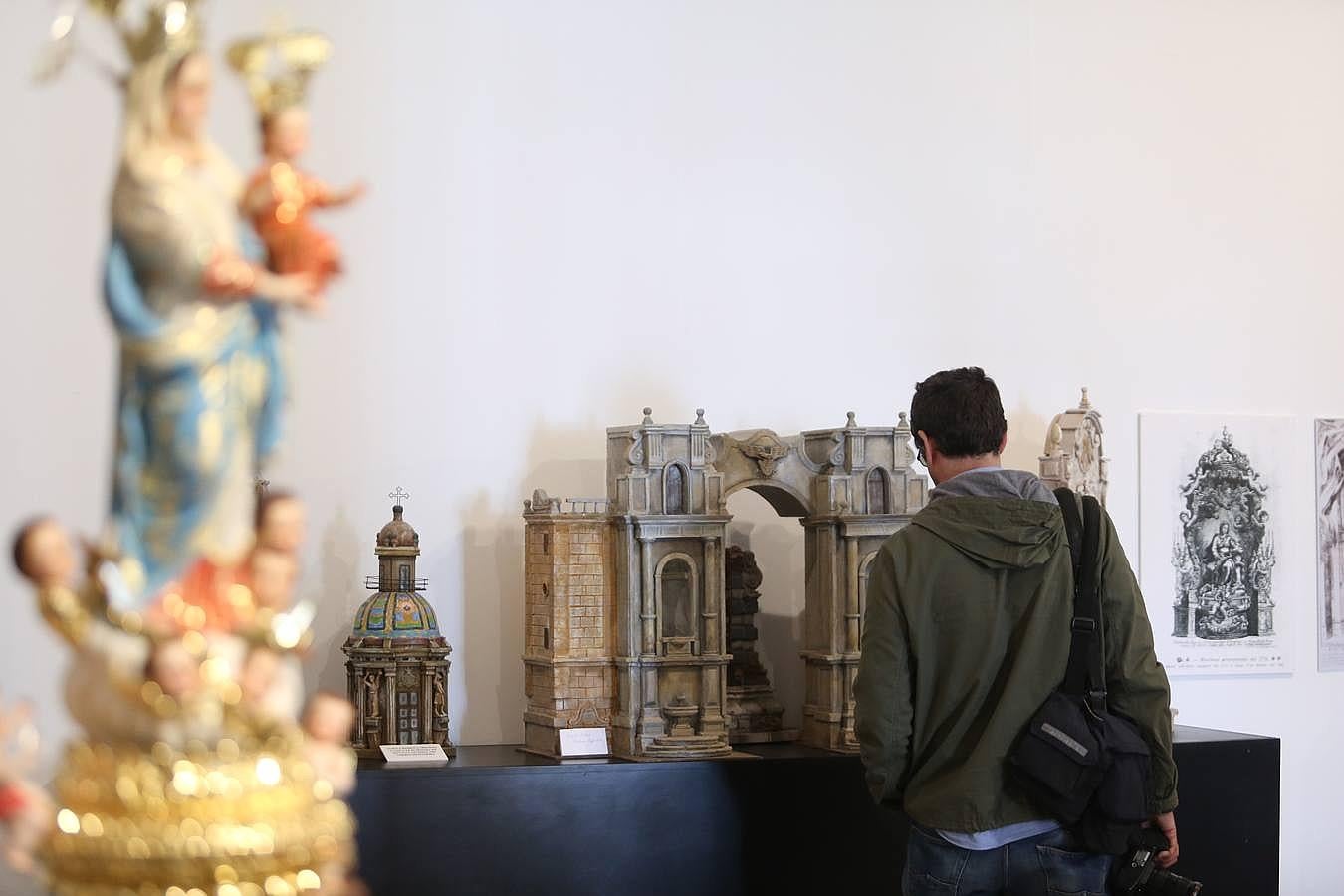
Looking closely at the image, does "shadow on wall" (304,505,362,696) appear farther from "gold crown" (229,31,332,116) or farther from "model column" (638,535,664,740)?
"gold crown" (229,31,332,116)

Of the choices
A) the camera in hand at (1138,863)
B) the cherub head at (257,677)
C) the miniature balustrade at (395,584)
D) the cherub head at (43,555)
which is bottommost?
the camera in hand at (1138,863)

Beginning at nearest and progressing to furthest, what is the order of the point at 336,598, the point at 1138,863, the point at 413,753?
1. the point at 1138,863
2. the point at 413,753
3. the point at 336,598

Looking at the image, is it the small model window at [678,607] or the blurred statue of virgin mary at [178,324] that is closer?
the blurred statue of virgin mary at [178,324]

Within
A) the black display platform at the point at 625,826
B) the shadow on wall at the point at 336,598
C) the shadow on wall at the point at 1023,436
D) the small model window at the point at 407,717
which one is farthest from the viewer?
the shadow on wall at the point at 1023,436

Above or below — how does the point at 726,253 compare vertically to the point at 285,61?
above

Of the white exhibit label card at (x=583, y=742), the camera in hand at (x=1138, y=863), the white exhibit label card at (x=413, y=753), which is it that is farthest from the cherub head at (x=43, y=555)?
the white exhibit label card at (x=583, y=742)

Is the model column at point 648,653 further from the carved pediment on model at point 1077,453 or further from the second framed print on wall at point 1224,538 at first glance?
the second framed print on wall at point 1224,538

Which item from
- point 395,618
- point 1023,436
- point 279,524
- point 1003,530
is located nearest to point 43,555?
point 279,524

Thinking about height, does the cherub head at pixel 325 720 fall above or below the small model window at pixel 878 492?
below

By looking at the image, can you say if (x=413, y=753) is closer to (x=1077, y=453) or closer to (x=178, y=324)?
(x=1077, y=453)

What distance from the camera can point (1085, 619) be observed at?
346 cm

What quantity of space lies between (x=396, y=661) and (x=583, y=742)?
0.62m

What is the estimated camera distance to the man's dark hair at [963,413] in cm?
354

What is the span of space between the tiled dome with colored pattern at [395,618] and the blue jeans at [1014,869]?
1807 millimetres
